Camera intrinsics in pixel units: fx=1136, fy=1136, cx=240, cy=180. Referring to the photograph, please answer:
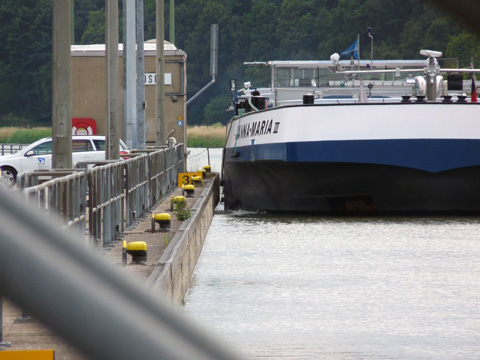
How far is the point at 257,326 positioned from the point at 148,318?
9.10 meters

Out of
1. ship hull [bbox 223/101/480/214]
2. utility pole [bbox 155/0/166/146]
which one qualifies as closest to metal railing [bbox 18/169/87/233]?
ship hull [bbox 223/101/480/214]

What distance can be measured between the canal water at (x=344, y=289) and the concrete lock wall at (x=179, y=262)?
0.72 ft

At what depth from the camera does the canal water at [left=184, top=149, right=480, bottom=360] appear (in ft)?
28.7

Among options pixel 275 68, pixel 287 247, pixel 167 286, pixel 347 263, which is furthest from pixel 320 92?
pixel 167 286

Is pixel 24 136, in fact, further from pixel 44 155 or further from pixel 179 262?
pixel 179 262

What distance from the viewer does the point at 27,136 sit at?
248 feet

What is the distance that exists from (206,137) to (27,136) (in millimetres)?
14001

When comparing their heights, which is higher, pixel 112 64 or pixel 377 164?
pixel 112 64

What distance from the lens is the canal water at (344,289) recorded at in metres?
8.73

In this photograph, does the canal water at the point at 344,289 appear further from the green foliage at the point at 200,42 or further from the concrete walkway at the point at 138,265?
the green foliage at the point at 200,42

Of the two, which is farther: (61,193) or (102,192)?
(102,192)

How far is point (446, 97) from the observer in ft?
65.8

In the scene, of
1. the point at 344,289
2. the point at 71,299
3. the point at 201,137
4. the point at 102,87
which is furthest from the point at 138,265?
the point at 201,137

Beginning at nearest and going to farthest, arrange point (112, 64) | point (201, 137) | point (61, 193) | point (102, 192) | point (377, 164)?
point (61, 193) < point (102, 192) < point (377, 164) < point (112, 64) < point (201, 137)
